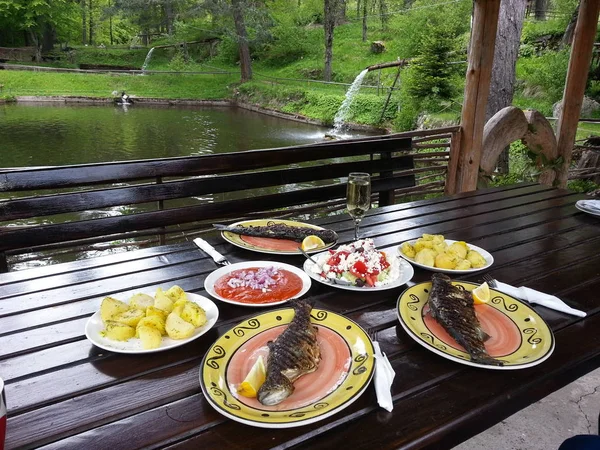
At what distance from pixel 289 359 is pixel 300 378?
0.18 feet

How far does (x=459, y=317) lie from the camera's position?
48.8 inches

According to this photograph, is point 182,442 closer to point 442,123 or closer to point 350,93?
point 442,123

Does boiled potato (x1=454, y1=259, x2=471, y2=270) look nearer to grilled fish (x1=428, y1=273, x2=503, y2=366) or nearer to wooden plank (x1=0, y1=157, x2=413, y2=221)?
grilled fish (x1=428, y1=273, x2=503, y2=366)

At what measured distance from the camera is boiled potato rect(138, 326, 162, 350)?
1160 millimetres

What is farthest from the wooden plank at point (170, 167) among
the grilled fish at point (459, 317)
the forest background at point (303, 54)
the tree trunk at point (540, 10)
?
the tree trunk at point (540, 10)

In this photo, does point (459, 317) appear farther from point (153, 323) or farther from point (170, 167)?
point (170, 167)

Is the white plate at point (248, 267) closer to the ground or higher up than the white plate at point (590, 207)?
higher up

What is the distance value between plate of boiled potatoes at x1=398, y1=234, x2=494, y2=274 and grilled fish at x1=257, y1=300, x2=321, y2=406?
2.24ft

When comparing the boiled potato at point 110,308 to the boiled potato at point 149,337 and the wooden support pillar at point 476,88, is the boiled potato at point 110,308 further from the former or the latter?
the wooden support pillar at point 476,88

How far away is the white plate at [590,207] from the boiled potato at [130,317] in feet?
7.34

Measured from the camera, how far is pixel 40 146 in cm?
1211

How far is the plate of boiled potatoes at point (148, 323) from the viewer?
1.17 meters

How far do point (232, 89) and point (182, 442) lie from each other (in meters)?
23.3

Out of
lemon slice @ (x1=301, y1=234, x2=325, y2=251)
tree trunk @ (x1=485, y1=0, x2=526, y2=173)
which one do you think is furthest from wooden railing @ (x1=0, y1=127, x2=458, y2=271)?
tree trunk @ (x1=485, y1=0, x2=526, y2=173)
